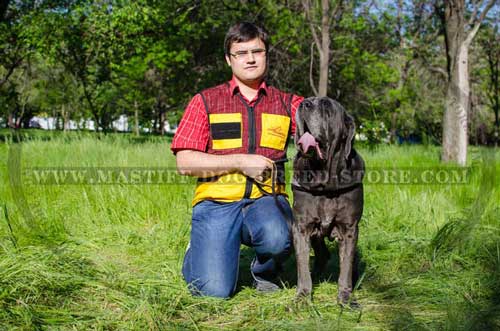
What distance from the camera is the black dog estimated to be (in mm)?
2424

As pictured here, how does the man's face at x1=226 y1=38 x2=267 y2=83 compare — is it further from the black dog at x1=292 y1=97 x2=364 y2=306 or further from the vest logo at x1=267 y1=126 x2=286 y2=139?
the black dog at x1=292 y1=97 x2=364 y2=306

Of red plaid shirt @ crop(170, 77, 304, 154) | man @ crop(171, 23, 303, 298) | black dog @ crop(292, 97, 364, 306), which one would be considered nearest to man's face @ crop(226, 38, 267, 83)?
man @ crop(171, 23, 303, 298)

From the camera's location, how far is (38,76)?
32.8 m

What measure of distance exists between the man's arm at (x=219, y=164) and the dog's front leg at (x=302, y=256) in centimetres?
44

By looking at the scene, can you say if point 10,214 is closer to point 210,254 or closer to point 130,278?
point 130,278

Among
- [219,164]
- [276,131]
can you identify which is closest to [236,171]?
[219,164]

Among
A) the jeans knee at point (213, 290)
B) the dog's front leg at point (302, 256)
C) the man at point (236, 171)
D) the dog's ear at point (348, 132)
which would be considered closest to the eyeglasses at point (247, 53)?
the man at point (236, 171)

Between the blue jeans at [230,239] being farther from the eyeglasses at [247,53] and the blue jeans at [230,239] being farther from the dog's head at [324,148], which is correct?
the eyeglasses at [247,53]

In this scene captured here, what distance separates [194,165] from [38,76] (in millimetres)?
33590

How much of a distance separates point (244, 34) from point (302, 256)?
1.43m

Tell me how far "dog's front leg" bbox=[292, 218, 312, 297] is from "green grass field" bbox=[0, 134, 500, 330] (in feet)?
0.31

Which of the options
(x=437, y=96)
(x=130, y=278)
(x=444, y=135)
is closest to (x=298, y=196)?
(x=130, y=278)

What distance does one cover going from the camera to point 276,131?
3139mm

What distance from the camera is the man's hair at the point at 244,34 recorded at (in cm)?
302
